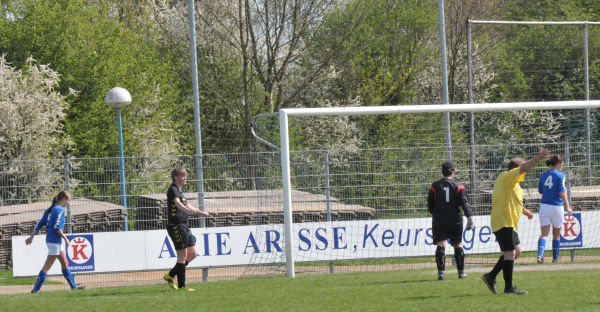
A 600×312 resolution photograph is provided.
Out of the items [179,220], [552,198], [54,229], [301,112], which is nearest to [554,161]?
[552,198]

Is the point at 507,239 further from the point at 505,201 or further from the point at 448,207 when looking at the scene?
the point at 448,207

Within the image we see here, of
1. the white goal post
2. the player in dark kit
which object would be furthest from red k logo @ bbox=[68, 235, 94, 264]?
the player in dark kit

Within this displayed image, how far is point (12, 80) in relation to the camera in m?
26.8

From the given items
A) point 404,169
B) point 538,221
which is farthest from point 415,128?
point 538,221

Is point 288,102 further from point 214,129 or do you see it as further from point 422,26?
point 422,26

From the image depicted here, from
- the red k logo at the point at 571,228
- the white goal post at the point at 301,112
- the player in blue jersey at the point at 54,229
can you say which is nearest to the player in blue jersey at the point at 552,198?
the white goal post at the point at 301,112

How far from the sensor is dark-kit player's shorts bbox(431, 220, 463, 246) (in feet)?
35.8

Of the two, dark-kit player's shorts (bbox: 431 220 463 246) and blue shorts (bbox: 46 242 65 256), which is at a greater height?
dark-kit player's shorts (bbox: 431 220 463 246)

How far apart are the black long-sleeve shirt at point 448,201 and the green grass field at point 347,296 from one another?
944mm

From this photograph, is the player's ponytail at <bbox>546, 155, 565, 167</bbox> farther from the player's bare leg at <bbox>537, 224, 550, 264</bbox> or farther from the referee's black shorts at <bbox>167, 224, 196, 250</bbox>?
the referee's black shorts at <bbox>167, 224, 196, 250</bbox>

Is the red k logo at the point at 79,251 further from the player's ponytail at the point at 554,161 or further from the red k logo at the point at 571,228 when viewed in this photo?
the red k logo at the point at 571,228

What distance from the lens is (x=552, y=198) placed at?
43.8 feet

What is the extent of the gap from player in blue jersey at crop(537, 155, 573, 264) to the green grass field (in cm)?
153

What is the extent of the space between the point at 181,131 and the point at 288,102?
16.7ft
